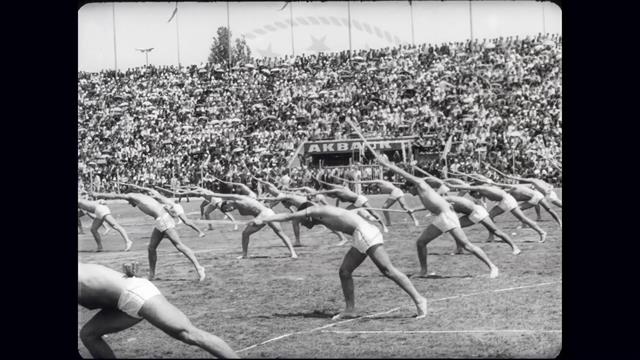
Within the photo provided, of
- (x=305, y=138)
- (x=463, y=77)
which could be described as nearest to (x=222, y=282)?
(x=305, y=138)

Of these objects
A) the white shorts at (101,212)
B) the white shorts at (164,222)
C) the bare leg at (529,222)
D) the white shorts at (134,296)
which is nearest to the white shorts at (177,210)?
the white shorts at (164,222)

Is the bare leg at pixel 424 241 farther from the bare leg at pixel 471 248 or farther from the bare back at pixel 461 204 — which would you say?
the bare back at pixel 461 204

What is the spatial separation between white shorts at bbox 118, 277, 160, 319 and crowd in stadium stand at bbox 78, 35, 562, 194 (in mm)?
4074

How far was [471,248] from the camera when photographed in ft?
40.0

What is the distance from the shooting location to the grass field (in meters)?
9.68

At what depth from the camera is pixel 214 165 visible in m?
13.7

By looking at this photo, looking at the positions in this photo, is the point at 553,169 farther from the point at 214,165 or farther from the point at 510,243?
the point at 214,165

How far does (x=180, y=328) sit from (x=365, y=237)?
333cm

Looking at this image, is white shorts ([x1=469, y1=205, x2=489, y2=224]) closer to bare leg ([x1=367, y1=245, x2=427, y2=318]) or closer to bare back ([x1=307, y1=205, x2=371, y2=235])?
bare leg ([x1=367, y1=245, x2=427, y2=318])

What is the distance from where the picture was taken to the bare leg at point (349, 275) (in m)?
10.4

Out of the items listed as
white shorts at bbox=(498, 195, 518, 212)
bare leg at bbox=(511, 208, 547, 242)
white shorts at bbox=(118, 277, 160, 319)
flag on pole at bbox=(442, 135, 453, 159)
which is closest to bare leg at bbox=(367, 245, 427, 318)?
white shorts at bbox=(118, 277, 160, 319)

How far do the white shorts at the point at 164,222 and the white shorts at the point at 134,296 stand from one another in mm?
5650

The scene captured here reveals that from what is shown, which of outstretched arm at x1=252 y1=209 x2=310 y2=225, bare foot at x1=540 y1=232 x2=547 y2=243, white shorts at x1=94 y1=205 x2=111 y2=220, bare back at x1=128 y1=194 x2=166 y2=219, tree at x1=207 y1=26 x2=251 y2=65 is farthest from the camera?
white shorts at x1=94 y1=205 x2=111 y2=220

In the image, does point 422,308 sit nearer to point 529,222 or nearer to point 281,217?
point 281,217
